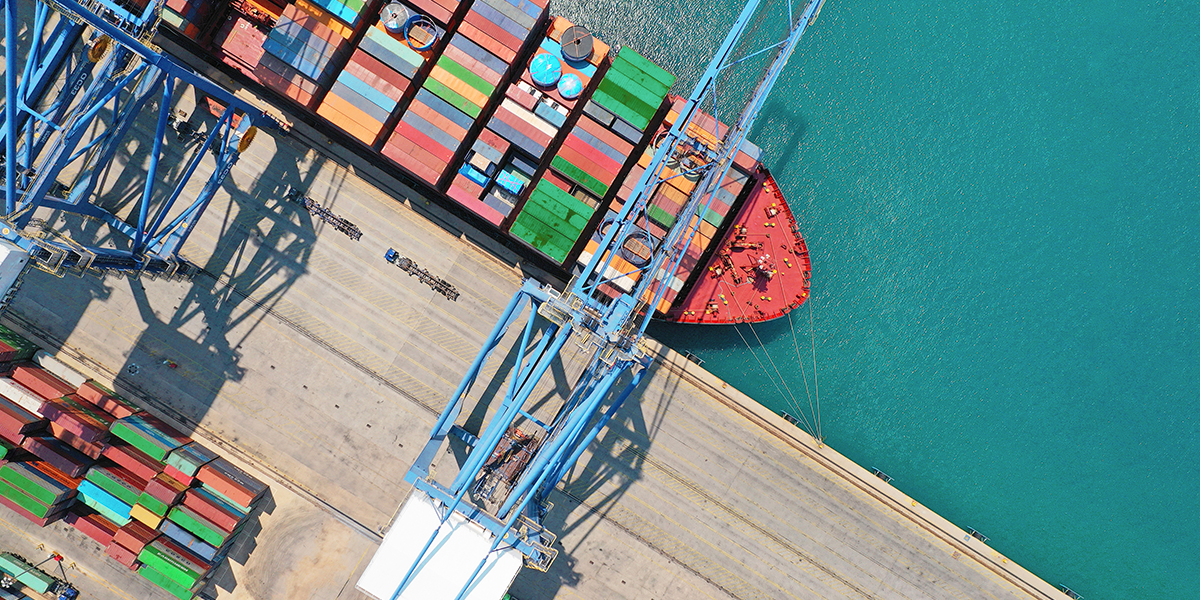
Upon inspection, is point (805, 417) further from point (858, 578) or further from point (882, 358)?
point (858, 578)

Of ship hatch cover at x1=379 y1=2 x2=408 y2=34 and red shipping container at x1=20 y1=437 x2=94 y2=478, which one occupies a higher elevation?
ship hatch cover at x1=379 y1=2 x2=408 y2=34

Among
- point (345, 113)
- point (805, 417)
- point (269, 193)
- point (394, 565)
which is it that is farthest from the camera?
point (805, 417)

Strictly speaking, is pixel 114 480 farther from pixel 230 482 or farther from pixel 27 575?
pixel 27 575

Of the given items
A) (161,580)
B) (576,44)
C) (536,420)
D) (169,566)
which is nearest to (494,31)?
(576,44)

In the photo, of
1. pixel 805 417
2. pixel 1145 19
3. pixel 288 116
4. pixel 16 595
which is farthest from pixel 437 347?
pixel 1145 19

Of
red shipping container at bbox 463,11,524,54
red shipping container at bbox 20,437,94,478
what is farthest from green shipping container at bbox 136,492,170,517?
red shipping container at bbox 463,11,524,54

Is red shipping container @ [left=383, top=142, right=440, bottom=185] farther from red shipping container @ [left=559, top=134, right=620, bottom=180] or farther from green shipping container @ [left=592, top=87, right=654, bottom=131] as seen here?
green shipping container @ [left=592, top=87, right=654, bottom=131]
